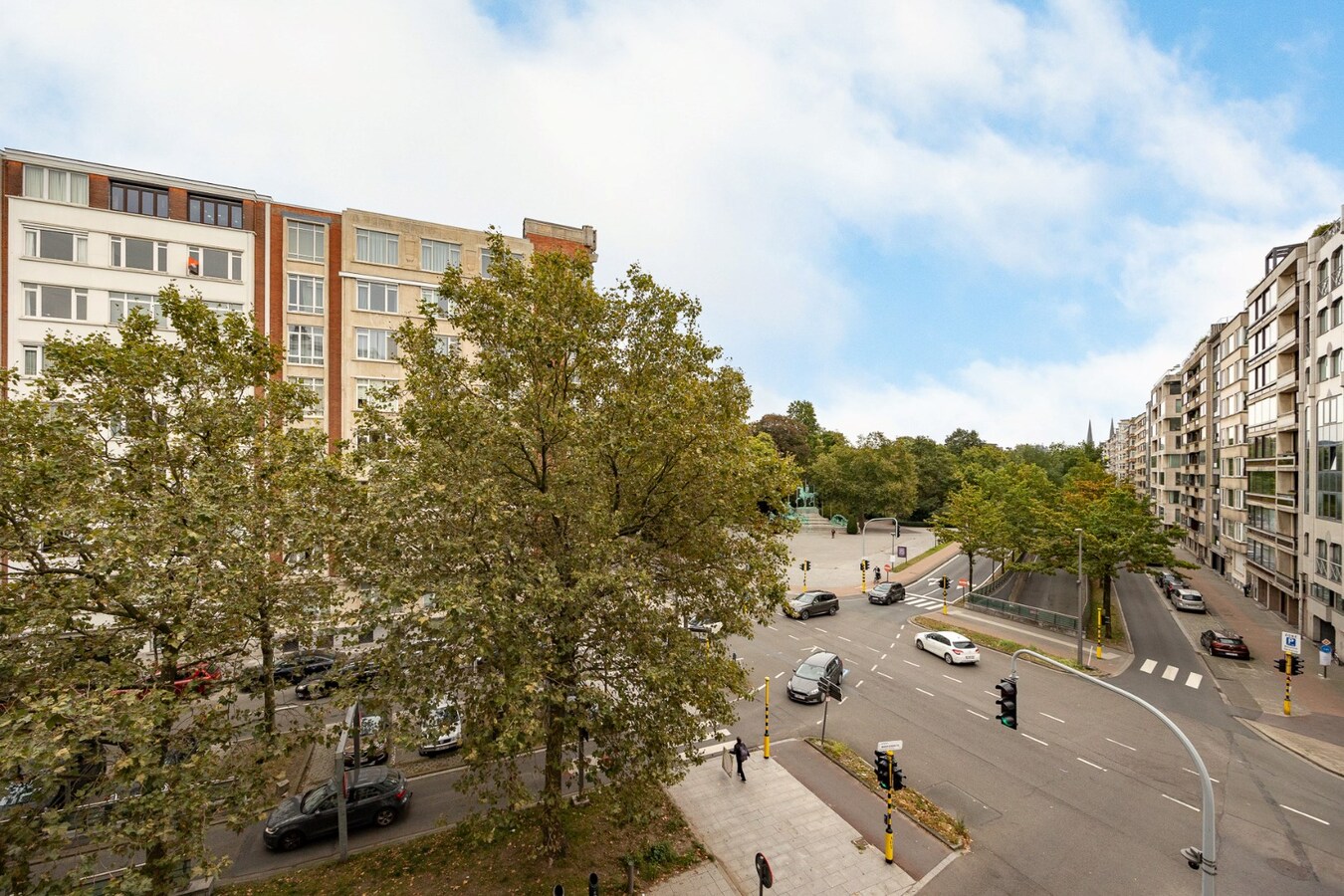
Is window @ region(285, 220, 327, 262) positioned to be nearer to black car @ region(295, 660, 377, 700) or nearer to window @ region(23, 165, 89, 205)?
window @ region(23, 165, 89, 205)

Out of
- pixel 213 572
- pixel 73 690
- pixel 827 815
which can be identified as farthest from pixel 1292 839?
pixel 73 690

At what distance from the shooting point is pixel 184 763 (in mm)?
9312

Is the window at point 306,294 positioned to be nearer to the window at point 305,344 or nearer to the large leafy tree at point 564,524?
the window at point 305,344

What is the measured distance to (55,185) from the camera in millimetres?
29656

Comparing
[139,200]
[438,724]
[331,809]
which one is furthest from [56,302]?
[438,724]

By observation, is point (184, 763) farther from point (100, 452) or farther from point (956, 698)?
point (956, 698)

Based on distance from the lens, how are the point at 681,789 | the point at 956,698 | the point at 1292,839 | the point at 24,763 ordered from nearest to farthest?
the point at 24,763 < the point at 1292,839 < the point at 681,789 < the point at 956,698

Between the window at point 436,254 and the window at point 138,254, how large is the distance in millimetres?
13285

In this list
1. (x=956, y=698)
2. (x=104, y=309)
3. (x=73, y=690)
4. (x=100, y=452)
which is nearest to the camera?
(x=73, y=690)

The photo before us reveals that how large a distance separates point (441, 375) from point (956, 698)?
78.6ft

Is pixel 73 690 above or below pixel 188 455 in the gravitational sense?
below

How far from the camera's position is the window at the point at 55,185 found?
29.2m

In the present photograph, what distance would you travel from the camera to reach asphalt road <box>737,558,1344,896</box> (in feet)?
45.4

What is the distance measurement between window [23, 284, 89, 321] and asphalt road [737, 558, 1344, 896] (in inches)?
1559
